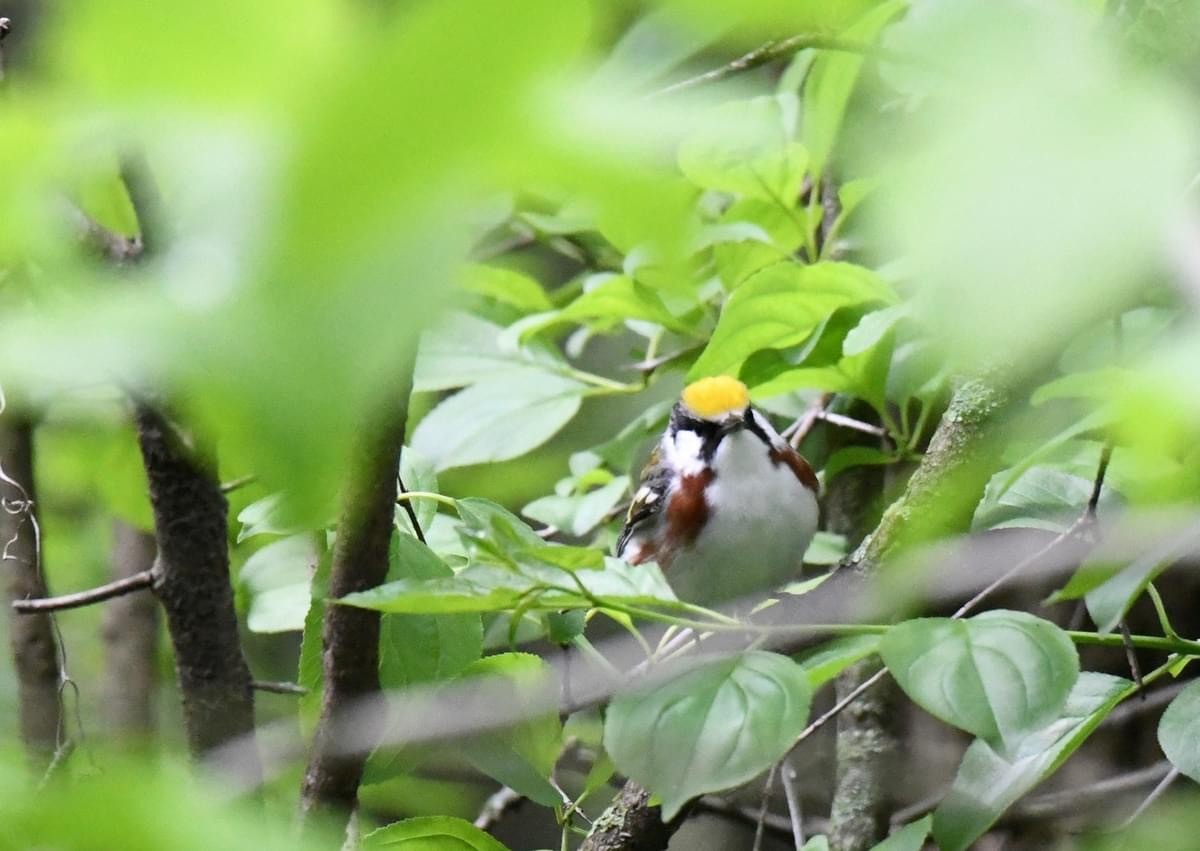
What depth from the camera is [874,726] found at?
53.2 inches

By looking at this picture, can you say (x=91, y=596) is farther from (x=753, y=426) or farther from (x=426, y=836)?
(x=753, y=426)

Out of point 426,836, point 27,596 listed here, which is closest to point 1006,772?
point 426,836

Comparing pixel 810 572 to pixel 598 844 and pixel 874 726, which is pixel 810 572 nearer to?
pixel 874 726

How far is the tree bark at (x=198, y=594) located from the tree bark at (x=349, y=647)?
15 centimetres

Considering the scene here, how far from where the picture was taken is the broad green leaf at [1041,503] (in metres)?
0.90

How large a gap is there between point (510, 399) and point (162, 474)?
54 cm

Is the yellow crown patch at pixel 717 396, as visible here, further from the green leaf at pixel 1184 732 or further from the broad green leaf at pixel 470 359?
the green leaf at pixel 1184 732

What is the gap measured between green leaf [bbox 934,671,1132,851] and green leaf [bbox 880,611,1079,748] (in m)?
0.17

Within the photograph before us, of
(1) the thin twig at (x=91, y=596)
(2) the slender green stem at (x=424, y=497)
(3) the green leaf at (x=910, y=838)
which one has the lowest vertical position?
(3) the green leaf at (x=910, y=838)

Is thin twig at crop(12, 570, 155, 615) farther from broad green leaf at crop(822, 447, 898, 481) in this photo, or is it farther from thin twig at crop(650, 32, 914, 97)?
broad green leaf at crop(822, 447, 898, 481)

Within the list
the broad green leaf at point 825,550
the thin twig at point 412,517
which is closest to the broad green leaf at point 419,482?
the thin twig at point 412,517

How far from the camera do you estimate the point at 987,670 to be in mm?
674

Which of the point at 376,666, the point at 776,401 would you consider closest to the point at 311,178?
the point at 376,666

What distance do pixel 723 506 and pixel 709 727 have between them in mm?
931
